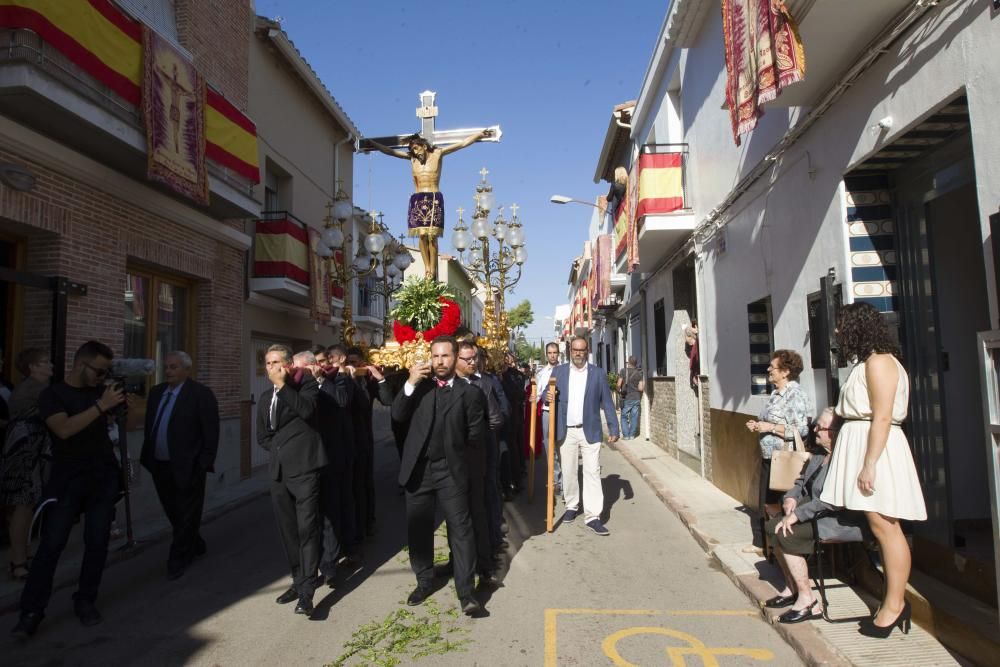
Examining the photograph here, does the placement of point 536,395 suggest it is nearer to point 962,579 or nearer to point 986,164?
point 962,579

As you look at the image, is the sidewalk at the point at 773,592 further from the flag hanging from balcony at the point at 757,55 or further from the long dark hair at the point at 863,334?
the flag hanging from balcony at the point at 757,55

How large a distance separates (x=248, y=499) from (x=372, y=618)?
18.0ft

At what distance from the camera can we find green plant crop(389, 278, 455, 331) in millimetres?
6695

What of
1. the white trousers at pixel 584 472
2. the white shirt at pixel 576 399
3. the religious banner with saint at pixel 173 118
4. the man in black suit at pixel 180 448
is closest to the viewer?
the man in black suit at pixel 180 448

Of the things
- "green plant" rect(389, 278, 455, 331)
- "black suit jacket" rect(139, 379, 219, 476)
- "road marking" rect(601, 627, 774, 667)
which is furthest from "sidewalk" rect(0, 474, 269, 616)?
"road marking" rect(601, 627, 774, 667)

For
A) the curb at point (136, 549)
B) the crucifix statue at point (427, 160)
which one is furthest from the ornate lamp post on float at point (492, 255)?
the curb at point (136, 549)

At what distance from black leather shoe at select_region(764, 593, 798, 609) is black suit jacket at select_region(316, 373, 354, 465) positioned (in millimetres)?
3459

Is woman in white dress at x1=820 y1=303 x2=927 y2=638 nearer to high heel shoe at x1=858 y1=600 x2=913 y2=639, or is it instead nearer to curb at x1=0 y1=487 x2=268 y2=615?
high heel shoe at x1=858 y1=600 x2=913 y2=639

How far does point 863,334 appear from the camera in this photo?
3729 mm

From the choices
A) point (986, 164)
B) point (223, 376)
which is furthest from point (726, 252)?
point (223, 376)

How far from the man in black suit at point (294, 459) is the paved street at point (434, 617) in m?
0.40

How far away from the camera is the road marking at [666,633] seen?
149 inches

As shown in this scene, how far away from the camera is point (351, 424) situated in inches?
243

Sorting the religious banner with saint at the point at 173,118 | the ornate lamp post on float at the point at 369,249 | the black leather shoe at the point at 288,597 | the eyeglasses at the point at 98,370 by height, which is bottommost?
the black leather shoe at the point at 288,597
